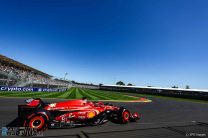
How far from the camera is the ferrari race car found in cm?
718

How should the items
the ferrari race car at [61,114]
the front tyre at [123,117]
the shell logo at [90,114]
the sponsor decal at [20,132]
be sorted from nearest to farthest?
the sponsor decal at [20,132] → the ferrari race car at [61,114] → the shell logo at [90,114] → the front tyre at [123,117]

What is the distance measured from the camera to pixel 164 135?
7191mm

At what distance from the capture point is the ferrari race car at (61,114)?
718 centimetres

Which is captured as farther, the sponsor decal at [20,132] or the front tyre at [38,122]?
the front tyre at [38,122]

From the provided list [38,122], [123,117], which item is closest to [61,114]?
[38,122]

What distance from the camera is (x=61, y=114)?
7.80 meters

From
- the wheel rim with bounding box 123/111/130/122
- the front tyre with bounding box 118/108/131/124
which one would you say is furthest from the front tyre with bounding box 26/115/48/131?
the wheel rim with bounding box 123/111/130/122

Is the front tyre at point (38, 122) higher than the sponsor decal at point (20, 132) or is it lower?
higher

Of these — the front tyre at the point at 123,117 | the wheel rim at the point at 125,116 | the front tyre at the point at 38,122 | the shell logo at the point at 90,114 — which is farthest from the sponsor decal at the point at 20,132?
the wheel rim at the point at 125,116

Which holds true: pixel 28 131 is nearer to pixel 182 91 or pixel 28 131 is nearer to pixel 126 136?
pixel 126 136

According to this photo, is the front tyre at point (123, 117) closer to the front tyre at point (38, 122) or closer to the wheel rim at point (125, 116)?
the wheel rim at point (125, 116)

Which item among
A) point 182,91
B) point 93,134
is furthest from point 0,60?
point 182,91

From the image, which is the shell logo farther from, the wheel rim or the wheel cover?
the wheel cover

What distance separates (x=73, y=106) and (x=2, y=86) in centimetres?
2408
